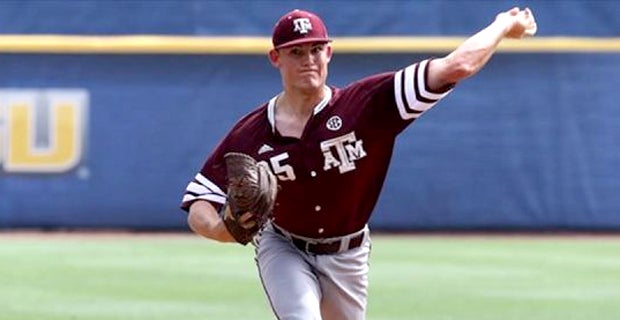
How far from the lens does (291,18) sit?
669cm

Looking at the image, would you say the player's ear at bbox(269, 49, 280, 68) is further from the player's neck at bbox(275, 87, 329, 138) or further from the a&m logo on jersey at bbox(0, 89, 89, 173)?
the a&m logo on jersey at bbox(0, 89, 89, 173)

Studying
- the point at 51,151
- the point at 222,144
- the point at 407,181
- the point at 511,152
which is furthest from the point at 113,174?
the point at 222,144

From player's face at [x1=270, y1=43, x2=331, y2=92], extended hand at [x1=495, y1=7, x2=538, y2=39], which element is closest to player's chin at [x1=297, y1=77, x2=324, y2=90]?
player's face at [x1=270, y1=43, x2=331, y2=92]

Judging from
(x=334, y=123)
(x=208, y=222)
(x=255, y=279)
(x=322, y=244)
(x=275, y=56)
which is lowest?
(x=255, y=279)

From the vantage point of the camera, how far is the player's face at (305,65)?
21.8 ft

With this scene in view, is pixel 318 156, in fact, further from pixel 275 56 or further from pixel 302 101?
pixel 275 56

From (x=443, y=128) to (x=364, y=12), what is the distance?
63.8 inches

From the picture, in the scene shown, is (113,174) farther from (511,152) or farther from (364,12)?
(511,152)

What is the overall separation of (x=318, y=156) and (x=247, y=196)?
2.04 feet

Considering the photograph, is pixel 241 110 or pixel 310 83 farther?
pixel 241 110

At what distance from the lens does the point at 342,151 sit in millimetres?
6727

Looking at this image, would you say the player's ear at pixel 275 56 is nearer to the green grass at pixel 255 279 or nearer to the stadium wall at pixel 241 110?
the green grass at pixel 255 279

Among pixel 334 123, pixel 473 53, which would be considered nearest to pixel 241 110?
pixel 334 123

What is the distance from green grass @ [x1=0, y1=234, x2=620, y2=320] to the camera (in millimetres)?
10711
